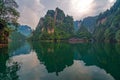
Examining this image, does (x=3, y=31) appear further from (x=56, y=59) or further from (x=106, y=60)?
(x=106, y=60)

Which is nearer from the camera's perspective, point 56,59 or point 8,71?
point 8,71

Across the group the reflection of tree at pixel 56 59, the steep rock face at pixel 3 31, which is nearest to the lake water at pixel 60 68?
the reflection of tree at pixel 56 59

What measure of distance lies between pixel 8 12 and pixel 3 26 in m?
6.82

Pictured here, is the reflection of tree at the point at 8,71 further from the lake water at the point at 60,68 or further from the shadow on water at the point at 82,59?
the shadow on water at the point at 82,59

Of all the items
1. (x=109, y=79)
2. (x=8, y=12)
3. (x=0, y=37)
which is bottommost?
(x=109, y=79)

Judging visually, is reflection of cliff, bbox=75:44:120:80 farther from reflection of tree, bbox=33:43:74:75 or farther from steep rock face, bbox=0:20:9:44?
steep rock face, bbox=0:20:9:44

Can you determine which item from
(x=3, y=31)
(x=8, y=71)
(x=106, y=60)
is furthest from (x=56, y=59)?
(x=3, y=31)

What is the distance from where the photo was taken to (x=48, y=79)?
23.4 meters

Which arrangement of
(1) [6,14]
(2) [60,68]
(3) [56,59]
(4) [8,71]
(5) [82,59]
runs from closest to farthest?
(4) [8,71], (2) [60,68], (3) [56,59], (5) [82,59], (1) [6,14]

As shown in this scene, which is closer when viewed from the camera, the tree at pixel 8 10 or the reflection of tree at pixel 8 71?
the reflection of tree at pixel 8 71

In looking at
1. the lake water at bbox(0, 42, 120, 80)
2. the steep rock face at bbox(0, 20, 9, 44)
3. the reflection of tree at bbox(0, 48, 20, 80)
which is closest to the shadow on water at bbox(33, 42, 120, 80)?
the lake water at bbox(0, 42, 120, 80)

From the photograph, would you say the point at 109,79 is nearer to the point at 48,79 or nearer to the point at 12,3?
the point at 48,79

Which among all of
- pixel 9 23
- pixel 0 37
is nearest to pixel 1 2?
pixel 9 23

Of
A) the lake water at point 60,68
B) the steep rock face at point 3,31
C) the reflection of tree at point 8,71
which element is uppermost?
the steep rock face at point 3,31
